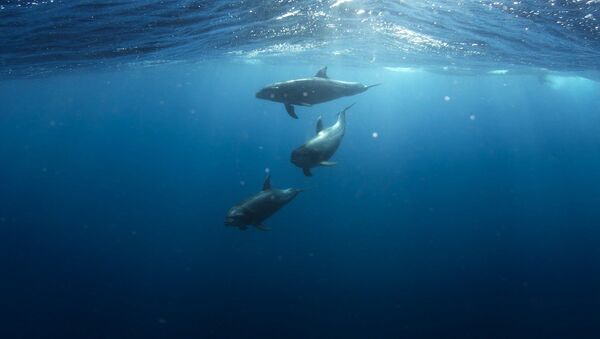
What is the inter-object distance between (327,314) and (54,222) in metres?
32.7

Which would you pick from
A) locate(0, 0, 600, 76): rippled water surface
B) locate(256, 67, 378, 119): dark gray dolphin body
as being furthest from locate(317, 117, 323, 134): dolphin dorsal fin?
locate(0, 0, 600, 76): rippled water surface

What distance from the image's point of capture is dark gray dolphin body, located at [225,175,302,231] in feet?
24.1

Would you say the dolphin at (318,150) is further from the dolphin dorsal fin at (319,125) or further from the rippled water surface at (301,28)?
the rippled water surface at (301,28)

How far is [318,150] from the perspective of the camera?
7285mm

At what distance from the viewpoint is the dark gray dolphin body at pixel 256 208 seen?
7355 millimetres

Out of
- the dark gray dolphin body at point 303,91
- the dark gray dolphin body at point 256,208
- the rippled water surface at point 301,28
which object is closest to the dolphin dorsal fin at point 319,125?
the dark gray dolphin body at point 303,91

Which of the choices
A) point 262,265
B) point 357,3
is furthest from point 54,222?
point 357,3

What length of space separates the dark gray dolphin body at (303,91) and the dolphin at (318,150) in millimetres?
558

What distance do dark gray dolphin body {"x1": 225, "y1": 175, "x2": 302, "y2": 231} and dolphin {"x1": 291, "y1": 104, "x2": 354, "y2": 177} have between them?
81cm

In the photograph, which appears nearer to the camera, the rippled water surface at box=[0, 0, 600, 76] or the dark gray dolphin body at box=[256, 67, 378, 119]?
the dark gray dolphin body at box=[256, 67, 378, 119]

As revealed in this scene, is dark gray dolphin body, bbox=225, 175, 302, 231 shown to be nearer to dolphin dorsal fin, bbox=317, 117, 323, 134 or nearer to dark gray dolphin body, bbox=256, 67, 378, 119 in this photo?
dolphin dorsal fin, bbox=317, 117, 323, 134

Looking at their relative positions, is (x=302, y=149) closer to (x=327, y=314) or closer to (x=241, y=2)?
(x=241, y=2)

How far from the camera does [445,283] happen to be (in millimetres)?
24797

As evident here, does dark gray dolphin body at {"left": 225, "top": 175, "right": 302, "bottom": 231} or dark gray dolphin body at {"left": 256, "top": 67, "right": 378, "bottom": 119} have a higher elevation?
dark gray dolphin body at {"left": 256, "top": 67, "right": 378, "bottom": 119}
